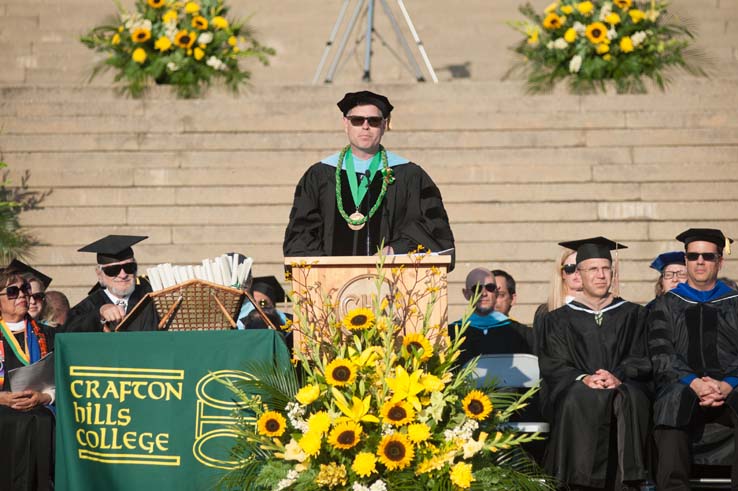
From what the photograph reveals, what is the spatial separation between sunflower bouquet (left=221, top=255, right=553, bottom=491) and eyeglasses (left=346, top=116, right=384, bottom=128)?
43.2 inches

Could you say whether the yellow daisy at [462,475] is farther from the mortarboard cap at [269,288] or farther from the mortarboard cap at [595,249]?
the mortarboard cap at [269,288]

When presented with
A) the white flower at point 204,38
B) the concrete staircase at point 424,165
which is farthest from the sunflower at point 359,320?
the white flower at point 204,38

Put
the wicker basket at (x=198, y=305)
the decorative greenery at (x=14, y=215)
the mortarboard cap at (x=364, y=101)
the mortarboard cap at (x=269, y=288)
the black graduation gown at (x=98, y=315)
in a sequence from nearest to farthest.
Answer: the wicker basket at (x=198, y=305) < the mortarboard cap at (x=364, y=101) < the black graduation gown at (x=98, y=315) < the mortarboard cap at (x=269, y=288) < the decorative greenery at (x=14, y=215)

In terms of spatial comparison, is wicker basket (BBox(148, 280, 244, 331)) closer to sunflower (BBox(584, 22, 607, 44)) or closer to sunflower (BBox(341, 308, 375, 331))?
sunflower (BBox(341, 308, 375, 331))

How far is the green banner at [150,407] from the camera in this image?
6211 mm

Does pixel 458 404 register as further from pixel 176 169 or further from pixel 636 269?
pixel 176 169

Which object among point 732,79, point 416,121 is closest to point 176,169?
point 416,121

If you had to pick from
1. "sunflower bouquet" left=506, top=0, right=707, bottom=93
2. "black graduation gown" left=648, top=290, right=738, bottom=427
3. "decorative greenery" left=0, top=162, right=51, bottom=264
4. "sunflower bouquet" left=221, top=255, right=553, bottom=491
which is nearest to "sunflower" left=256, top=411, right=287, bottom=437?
"sunflower bouquet" left=221, top=255, right=553, bottom=491

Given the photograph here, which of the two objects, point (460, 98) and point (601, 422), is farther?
point (460, 98)

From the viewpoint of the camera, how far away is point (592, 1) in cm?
1327

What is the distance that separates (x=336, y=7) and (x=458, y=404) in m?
9.86

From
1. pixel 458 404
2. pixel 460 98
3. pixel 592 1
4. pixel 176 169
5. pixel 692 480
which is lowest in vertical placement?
pixel 692 480

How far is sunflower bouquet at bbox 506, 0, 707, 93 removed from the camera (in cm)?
1240

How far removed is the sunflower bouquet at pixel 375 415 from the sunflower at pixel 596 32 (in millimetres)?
7054
